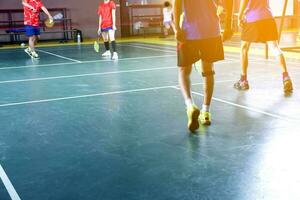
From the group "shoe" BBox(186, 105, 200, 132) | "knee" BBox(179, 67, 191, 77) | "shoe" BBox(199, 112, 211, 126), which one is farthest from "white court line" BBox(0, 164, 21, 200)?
"shoe" BBox(199, 112, 211, 126)

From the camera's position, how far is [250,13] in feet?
18.6

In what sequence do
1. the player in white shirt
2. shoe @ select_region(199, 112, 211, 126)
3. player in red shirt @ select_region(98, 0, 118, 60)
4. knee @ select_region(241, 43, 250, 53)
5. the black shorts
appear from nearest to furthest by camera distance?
1. the black shorts
2. shoe @ select_region(199, 112, 211, 126)
3. knee @ select_region(241, 43, 250, 53)
4. player in red shirt @ select_region(98, 0, 118, 60)
5. the player in white shirt

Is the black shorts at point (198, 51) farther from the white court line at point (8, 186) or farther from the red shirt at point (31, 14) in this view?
the red shirt at point (31, 14)

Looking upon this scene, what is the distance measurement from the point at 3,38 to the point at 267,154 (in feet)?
51.5

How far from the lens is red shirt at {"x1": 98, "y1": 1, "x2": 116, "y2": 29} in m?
10.8

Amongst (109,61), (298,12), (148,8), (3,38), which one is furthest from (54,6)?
(298,12)

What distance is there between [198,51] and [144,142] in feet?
3.19

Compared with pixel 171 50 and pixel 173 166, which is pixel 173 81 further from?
pixel 171 50

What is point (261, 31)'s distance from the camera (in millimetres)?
5605

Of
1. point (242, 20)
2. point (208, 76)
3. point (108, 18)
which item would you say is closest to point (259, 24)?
point (242, 20)

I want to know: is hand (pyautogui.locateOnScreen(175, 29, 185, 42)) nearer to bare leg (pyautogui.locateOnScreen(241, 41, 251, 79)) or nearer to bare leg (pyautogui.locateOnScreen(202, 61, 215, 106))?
bare leg (pyautogui.locateOnScreen(202, 61, 215, 106))

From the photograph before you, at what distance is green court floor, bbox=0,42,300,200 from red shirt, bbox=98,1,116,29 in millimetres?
4065

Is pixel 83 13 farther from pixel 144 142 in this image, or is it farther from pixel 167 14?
pixel 144 142

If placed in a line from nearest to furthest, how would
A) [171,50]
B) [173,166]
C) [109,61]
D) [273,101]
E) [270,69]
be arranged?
[173,166] → [273,101] → [270,69] → [109,61] → [171,50]
